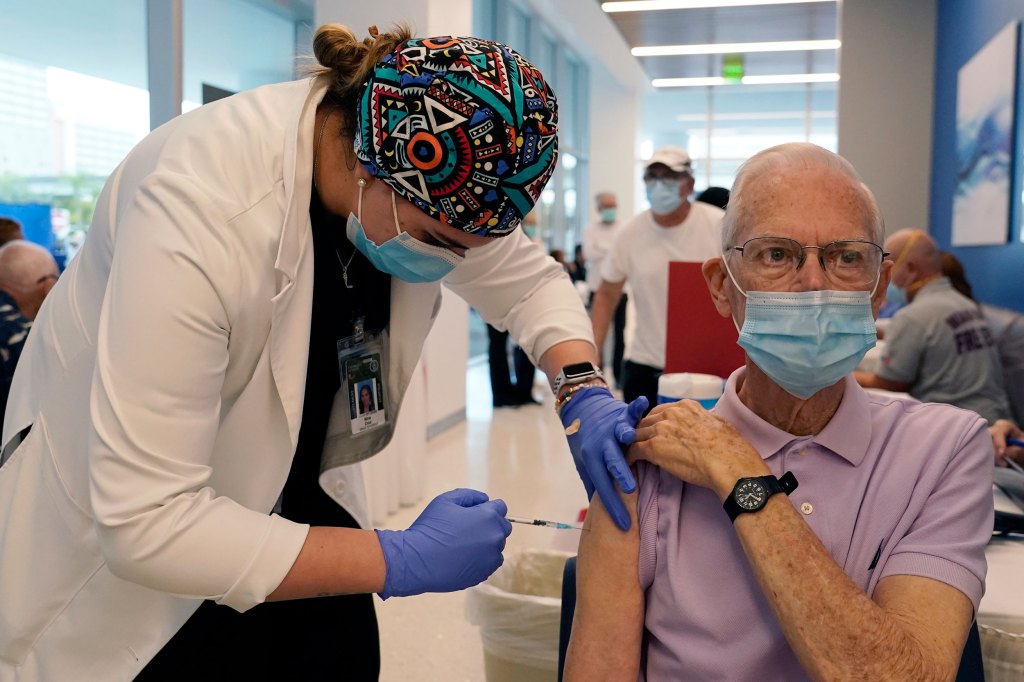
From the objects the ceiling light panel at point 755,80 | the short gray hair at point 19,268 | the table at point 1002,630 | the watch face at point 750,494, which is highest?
the ceiling light panel at point 755,80

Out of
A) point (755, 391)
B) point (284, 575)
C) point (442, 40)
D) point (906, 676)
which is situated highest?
point (442, 40)

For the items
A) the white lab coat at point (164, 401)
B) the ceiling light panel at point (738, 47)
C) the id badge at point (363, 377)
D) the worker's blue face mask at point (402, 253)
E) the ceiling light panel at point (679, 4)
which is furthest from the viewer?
the ceiling light panel at point (738, 47)

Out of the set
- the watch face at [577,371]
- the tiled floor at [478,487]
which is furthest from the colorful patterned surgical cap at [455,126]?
the tiled floor at [478,487]

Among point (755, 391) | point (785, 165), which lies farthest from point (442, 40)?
point (755, 391)

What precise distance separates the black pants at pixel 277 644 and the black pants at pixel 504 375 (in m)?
4.95

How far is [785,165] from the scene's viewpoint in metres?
1.25

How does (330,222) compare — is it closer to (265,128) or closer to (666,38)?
(265,128)

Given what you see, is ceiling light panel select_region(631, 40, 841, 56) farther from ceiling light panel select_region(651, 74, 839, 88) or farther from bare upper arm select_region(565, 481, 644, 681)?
bare upper arm select_region(565, 481, 644, 681)

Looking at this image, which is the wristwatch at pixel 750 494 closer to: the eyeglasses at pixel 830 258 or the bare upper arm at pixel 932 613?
the bare upper arm at pixel 932 613

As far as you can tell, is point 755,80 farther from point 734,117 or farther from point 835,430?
point 835,430

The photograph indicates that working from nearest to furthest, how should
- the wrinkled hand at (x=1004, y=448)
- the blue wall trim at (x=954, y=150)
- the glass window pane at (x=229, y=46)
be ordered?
1. the wrinkled hand at (x=1004, y=448)
2. the glass window pane at (x=229, y=46)
3. the blue wall trim at (x=954, y=150)

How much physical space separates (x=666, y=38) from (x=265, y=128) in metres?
8.41

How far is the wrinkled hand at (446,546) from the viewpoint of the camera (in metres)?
1.09

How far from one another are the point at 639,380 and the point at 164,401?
2.93m
